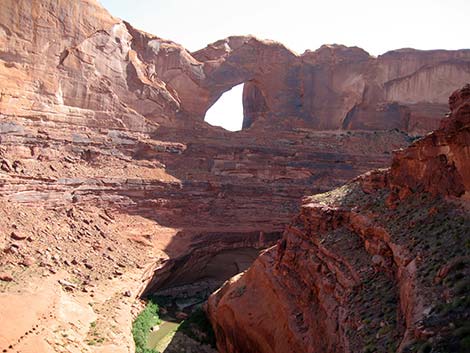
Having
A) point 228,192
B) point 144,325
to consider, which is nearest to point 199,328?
point 144,325

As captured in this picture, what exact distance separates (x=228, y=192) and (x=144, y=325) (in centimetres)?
1490

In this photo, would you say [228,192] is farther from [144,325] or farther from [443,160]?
[443,160]

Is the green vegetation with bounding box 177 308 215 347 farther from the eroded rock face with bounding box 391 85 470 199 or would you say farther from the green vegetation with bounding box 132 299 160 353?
the eroded rock face with bounding box 391 85 470 199

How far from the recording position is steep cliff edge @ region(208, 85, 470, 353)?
9.66 meters

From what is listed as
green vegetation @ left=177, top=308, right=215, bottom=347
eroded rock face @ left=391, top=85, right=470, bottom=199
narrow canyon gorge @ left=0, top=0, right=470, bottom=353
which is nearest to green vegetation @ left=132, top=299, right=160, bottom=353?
narrow canyon gorge @ left=0, top=0, right=470, bottom=353

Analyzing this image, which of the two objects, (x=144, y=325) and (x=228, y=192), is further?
(x=228, y=192)

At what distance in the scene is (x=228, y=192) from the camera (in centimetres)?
3669

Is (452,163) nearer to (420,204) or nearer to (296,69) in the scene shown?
(420,204)

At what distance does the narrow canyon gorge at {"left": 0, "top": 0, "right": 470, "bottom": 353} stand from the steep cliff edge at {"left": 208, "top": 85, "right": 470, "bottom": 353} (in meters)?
0.06

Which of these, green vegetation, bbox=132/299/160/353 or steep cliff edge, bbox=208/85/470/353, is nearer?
steep cliff edge, bbox=208/85/470/353

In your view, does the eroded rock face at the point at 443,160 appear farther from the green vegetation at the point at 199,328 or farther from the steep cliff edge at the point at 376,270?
the green vegetation at the point at 199,328

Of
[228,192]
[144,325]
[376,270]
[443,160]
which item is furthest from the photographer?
[228,192]

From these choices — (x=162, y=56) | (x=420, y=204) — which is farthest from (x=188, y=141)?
(x=420, y=204)

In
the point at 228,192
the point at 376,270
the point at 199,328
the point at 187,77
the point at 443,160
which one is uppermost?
the point at 187,77
